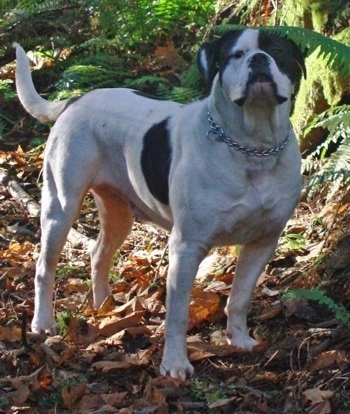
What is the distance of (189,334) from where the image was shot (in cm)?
545

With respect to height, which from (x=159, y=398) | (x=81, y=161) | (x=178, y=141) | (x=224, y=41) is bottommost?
(x=159, y=398)

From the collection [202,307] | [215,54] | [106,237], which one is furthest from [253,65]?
[106,237]

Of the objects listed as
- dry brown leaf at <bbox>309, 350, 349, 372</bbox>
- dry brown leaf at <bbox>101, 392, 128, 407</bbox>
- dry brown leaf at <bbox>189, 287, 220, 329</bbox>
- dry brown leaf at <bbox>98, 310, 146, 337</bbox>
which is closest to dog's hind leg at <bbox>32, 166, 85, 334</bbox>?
dry brown leaf at <bbox>98, 310, 146, 337</bbox>

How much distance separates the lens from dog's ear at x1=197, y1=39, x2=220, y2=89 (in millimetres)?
4789

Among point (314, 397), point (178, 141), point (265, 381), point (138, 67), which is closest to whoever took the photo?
point (314, 397)

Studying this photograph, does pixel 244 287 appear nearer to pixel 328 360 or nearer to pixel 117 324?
pixel 328 360

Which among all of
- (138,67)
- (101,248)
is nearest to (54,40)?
(138,67)

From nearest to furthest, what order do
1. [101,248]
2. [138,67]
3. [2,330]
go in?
[2,330] < [101,248] < [138,67]

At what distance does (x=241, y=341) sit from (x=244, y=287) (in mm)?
299

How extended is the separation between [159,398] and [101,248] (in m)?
1.82

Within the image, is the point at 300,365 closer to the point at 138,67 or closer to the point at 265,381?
the point at 265,381

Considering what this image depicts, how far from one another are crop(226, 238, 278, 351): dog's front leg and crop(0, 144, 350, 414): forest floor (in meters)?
0.10

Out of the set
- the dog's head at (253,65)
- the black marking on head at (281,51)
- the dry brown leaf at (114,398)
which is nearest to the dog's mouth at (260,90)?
the dog's head at (253,65)

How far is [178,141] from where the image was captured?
16.3 ft
